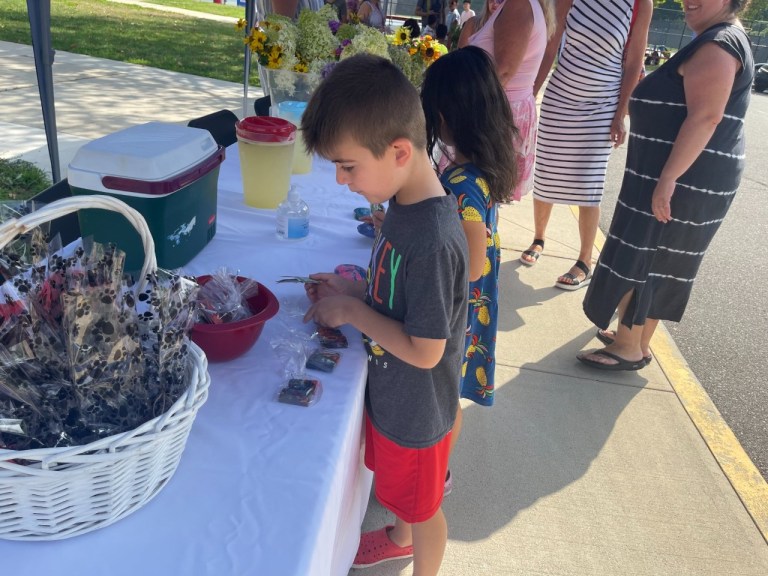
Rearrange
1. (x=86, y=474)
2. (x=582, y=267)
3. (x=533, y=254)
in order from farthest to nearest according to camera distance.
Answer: (x=533, y=254) → (x=582, y=267) → (x=86, y=474)

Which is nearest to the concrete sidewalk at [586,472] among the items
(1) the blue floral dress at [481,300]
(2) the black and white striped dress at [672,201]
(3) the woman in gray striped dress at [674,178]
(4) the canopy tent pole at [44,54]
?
(3) the woman in gray striped dress at [674,178]

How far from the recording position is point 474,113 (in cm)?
157

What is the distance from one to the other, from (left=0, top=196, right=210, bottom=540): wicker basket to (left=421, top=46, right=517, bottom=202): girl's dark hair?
93 centimetres

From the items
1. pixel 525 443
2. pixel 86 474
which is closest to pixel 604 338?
pixel 525 443

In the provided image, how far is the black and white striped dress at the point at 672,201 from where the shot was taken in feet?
7.75

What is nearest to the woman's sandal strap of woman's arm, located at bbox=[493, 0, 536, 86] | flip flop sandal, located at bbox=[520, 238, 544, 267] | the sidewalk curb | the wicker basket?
flip flop sandal, located at bbox=[520, 238, 544, 267]

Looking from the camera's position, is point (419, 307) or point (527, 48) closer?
point (419, 307)

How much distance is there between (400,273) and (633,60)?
276cm

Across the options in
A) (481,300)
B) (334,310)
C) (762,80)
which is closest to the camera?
(334,310)

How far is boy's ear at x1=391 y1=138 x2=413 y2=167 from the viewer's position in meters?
1.17

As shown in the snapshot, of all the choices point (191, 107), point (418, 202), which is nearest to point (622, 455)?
point (418, 202)

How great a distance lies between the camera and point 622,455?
8.07 feet

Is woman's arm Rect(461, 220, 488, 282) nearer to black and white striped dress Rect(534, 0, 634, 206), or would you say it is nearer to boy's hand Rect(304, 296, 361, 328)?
boy's hand Rect(304, 296, 361, 328)

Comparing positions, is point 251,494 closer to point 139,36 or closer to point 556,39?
point 556,39
